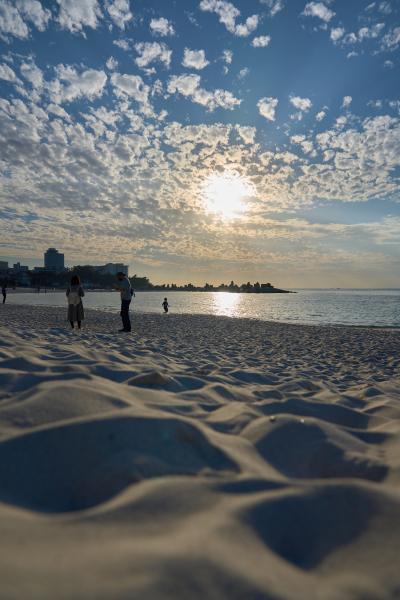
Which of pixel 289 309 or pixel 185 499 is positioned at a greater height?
pixel 185 499

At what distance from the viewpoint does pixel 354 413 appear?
312 cm

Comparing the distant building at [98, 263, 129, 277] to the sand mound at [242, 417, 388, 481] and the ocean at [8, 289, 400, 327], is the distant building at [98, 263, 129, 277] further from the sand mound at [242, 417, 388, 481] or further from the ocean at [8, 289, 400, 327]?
the sand mound at [242, 417, 388, 481]

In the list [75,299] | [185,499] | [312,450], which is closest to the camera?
[185,499]

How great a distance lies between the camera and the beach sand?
95 cm

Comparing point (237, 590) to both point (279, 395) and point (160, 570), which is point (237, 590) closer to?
point (160, 570)

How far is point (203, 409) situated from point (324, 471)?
1.16 metres

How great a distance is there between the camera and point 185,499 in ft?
4.58

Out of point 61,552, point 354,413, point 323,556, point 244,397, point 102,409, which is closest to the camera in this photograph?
point 61,552

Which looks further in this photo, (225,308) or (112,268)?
(112,268)

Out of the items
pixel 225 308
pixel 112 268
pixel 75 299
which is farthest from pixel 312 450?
pixel 112 268

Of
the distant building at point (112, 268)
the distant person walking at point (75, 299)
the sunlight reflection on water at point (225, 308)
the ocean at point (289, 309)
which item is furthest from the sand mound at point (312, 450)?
the distant building at point (112, 268)

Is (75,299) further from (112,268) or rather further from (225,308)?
(112,268)

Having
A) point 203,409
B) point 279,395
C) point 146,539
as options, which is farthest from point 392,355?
point 146,539

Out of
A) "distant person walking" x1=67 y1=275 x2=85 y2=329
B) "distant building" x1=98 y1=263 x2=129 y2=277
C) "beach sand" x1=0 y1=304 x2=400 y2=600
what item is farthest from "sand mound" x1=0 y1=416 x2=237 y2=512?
"distant building" x1=98 y1=263 x2=129 y2=277
